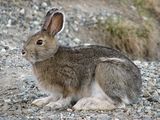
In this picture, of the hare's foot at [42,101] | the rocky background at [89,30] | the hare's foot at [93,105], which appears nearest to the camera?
the hare's foot at [93,105]

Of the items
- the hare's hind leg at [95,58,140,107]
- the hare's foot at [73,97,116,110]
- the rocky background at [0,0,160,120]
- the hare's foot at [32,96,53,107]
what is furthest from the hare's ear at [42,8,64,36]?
the rocky background at [0,0,160,120]

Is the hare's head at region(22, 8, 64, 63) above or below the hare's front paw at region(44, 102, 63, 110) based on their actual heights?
above

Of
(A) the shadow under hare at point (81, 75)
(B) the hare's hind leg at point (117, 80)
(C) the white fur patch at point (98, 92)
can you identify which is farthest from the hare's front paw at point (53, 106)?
(B) the hare's hind leg at point (117, 80)

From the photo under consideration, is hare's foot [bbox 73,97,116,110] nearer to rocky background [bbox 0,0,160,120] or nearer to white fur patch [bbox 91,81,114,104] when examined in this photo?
white fur patch [bbox 91,81,114,104]

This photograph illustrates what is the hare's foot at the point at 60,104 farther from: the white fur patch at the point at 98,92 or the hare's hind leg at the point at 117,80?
the hare's hind leg at the point at 117,80

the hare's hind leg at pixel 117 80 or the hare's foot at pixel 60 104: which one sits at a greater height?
the hare's hind leg at pixel 117 80

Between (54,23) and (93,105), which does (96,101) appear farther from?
(54,23)

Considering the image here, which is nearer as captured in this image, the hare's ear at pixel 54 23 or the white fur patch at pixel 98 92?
the white fur patch at pixel 98 92
